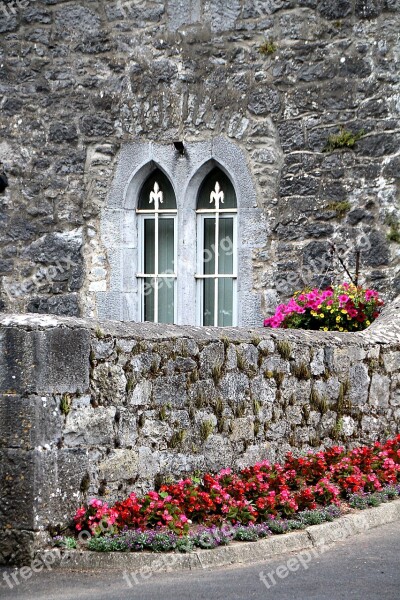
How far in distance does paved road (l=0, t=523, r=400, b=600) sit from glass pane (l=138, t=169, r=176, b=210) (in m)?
5.79

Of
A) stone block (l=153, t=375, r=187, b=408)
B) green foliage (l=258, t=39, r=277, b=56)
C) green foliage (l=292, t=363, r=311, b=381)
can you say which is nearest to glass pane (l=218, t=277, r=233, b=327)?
green foliage (l=258, t=39, r=277, b=56)

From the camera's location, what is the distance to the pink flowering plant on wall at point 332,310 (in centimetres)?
959

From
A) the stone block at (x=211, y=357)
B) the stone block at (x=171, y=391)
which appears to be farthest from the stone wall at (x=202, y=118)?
the stone block at (x=171, y=391)

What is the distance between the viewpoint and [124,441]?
241 inches

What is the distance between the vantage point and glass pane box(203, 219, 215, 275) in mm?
10930

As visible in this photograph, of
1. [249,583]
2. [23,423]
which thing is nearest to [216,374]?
[23,423]

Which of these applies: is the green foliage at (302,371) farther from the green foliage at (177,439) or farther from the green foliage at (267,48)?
the green foliage at (267,48)

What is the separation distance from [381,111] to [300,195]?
114 cm

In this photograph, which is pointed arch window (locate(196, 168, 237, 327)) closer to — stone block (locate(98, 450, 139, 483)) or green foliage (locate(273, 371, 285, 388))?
green foliage (locate(273, 371, 285, 388))

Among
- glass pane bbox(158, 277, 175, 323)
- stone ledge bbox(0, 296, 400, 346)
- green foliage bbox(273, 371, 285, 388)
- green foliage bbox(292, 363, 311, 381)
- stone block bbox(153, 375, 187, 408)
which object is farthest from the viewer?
glass pane bbox(158, 277, 175, 323)

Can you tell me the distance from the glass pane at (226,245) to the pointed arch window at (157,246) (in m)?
0.50

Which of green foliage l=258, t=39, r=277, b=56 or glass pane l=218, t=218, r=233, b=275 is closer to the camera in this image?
green foliage l=258, t=39, r=277, b=56

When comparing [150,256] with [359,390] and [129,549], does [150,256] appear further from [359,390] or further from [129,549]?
[129,549]

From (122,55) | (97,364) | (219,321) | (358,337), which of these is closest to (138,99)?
(122,55)
